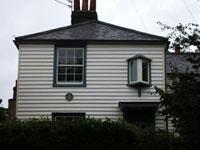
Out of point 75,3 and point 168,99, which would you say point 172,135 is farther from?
point 75,3

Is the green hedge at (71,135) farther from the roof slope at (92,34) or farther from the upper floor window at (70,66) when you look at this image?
the roof slope at (92,34)

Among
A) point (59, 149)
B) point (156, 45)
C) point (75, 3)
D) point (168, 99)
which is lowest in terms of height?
point (59, 149)

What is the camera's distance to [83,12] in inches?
1172

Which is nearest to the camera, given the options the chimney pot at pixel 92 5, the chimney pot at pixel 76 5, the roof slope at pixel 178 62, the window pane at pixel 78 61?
the window pane at pixel 78 61

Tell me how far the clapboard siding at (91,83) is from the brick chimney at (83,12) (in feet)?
13.6

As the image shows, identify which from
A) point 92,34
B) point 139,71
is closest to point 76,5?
point 92,34

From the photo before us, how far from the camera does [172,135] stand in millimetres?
16953

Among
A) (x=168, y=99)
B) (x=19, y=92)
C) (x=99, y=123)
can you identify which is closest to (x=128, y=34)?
(x=19, y=92)

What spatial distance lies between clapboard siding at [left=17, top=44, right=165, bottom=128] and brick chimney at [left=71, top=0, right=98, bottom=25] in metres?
4.16

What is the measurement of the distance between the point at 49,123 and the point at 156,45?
969 centimetres

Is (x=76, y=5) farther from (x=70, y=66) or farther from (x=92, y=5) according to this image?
(x=70, y=66)

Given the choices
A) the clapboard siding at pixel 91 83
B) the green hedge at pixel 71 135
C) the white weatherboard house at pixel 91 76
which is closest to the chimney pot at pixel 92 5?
the white weatherboard house at pixel 91 76

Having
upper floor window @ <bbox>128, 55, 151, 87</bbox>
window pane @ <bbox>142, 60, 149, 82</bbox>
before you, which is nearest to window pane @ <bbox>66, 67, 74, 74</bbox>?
upper floor window @ <bbox>128, 55, 151, 87</bbox>

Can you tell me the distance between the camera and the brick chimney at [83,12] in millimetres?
29531
